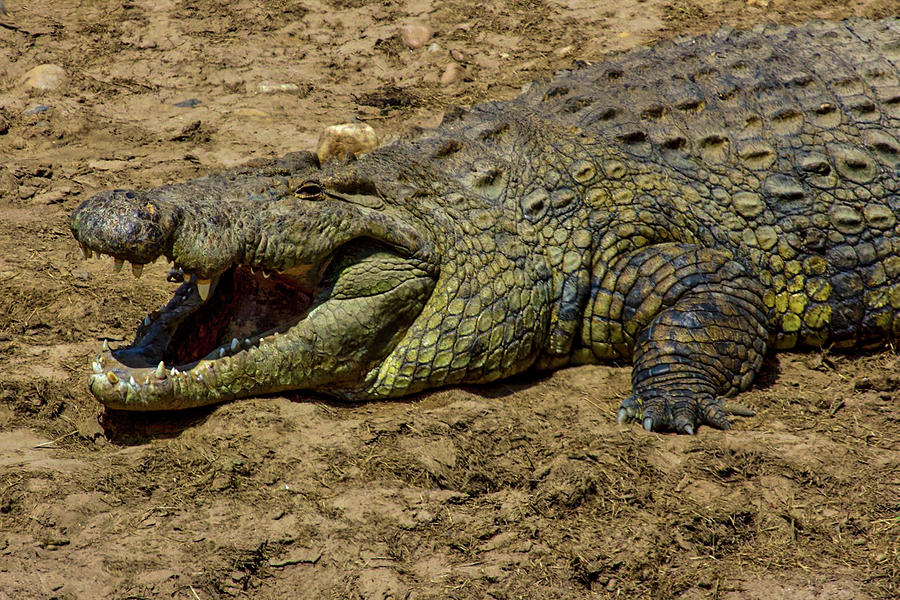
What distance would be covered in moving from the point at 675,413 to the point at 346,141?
375cm

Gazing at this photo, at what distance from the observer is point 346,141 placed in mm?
7371

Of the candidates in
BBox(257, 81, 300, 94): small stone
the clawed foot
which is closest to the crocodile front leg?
the clawed foot

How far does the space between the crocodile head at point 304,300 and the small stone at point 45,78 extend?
4714mm

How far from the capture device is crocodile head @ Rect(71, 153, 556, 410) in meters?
4.25

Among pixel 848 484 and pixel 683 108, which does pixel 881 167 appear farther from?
pixel 848 484

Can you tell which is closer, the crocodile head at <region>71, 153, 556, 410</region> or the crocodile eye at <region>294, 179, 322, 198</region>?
the crocodile head at <region>71, 153, 556, 410</region>

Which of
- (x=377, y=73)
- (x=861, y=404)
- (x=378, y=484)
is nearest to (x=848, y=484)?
(x=861, y=404)

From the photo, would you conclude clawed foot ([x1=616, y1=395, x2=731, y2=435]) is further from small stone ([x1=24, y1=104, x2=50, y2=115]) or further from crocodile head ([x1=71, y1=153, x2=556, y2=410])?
small stone ([x1=24, y1=104, x2=50, y2=115])

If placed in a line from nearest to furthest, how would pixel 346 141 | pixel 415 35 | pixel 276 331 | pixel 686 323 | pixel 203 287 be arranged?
pixel 203 287, pixel 276 331, pixel 686 323, pixel 346 141, pixel 415 35

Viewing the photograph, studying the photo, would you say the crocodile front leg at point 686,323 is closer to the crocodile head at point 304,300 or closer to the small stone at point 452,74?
the crocodile head at point 304,300

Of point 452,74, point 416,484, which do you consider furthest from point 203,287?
point 452,74

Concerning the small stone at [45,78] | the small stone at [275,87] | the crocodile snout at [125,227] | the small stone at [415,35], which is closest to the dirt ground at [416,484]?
the crocodile snout at [125,227]

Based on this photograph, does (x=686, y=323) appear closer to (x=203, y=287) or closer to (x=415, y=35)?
(x=203, y=287)

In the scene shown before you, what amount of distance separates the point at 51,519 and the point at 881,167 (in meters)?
4.65
